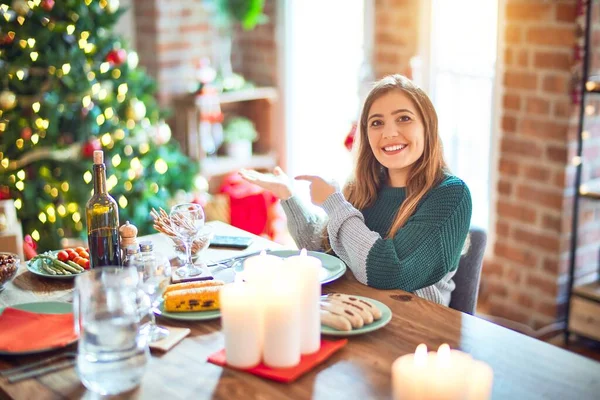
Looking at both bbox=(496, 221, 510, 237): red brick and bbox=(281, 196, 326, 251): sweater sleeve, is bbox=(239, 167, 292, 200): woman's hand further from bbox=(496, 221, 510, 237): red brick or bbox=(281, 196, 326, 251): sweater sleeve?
bbox=(496, 221, 510, 237): red brick

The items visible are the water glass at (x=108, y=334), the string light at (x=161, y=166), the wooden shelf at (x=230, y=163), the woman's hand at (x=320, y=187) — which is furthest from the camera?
the wooden shelf at (x=230, y=163)

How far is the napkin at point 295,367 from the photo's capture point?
4.98ft

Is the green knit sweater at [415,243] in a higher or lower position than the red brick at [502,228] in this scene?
higher

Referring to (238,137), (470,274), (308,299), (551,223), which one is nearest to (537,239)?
(551,223)

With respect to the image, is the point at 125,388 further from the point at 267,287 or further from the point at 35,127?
the point at 35,127

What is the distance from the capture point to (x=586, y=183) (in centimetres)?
334

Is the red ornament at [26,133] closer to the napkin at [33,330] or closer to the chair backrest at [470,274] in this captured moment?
the napkin at [33,330]

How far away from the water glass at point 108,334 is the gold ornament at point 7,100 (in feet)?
7.66

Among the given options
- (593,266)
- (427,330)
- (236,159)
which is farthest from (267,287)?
(236,159)

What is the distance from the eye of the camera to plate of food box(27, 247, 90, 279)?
2074 mm

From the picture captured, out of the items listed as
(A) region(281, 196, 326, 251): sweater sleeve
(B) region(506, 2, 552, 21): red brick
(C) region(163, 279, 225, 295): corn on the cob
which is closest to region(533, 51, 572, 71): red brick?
(B) region(506, 2, 552, 21): red brick

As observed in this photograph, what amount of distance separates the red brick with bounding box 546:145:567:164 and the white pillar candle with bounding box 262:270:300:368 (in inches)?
82.7

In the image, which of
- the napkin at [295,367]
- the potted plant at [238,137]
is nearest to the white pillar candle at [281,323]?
the napkin at [295,367]

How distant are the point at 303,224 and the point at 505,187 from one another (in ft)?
5.07
